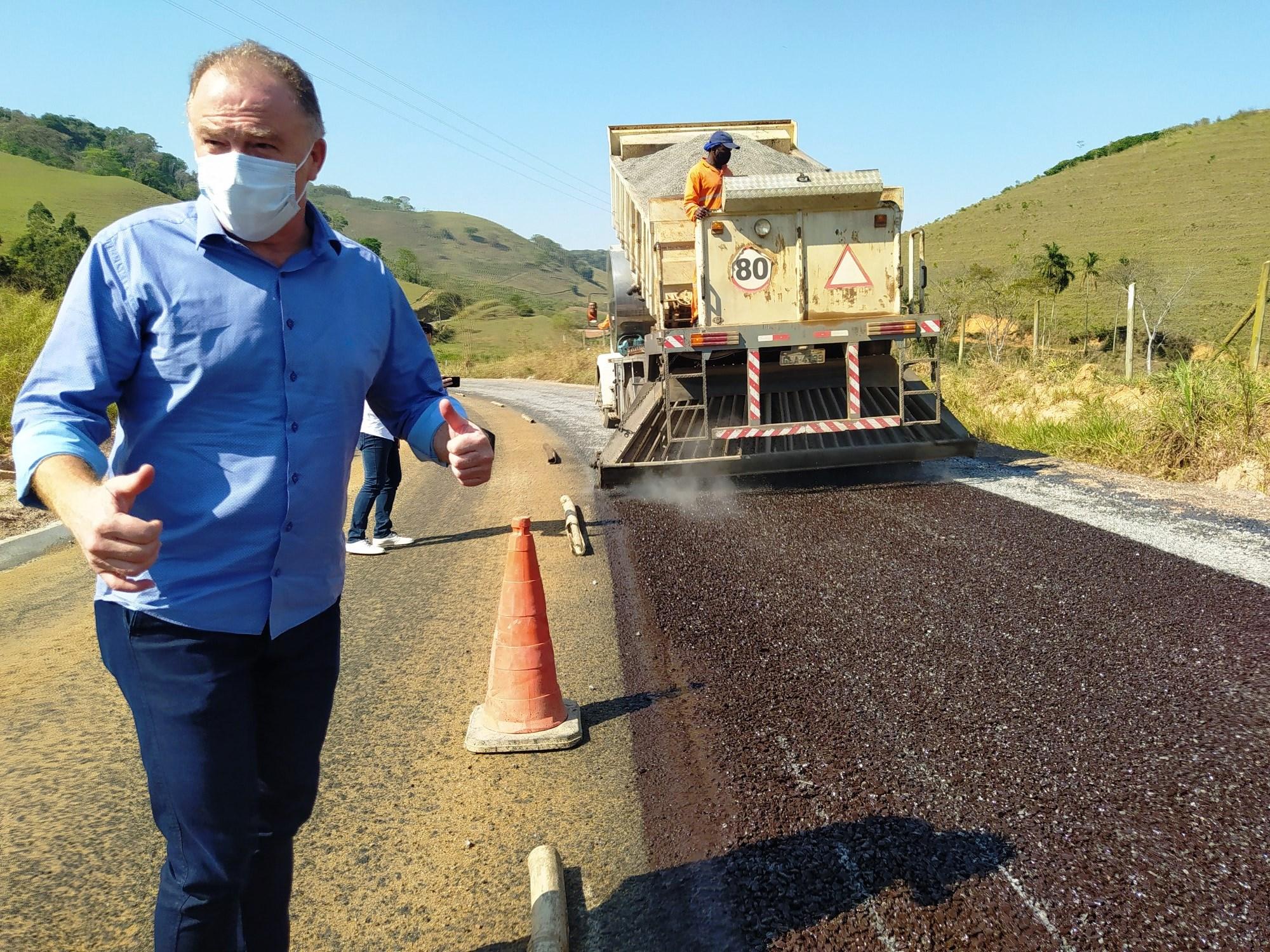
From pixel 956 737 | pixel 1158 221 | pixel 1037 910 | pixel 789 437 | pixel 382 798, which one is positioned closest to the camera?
pixel 1037 910

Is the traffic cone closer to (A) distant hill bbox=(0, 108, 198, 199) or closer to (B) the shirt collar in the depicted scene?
(B) the shirt collar

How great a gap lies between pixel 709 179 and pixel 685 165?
102 inches

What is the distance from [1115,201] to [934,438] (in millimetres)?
74027

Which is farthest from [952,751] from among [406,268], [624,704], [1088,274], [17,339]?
[406,268]

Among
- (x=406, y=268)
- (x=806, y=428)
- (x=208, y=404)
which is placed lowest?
(x=806, y=428)

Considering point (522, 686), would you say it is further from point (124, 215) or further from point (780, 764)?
point (124, 215)

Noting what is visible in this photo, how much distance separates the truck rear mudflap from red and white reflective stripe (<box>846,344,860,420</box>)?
7 centimetres

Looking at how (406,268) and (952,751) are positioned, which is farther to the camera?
(406,268)

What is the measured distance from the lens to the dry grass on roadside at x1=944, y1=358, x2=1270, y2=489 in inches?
348

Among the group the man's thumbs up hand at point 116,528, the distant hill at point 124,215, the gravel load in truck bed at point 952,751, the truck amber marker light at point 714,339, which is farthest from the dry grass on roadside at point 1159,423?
the distant hill at point 124,215

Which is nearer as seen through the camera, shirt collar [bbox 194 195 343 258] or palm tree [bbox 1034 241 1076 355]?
shirt collar [bbox 194 195 343 258]

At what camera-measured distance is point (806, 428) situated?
28.6 feet

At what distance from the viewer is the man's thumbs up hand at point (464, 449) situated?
6.63ft

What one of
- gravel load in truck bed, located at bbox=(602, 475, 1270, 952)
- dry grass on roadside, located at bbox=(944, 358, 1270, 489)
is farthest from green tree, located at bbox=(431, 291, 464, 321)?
gravel load in truck bed, located at bbox=(602, 475, 1270, 952)
